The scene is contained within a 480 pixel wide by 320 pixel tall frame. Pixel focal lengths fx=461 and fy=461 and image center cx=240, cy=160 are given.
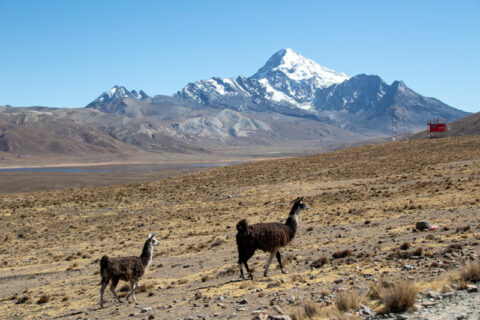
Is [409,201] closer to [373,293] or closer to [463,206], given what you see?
[463,206]

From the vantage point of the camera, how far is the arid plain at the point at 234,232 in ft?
37.7

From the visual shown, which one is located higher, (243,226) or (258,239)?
(243,226)

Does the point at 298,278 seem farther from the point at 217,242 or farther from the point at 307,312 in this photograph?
the point at 217,242

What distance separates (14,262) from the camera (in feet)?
75.7

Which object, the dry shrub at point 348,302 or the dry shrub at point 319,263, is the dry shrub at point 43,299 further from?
the dry shrub at point 348,302

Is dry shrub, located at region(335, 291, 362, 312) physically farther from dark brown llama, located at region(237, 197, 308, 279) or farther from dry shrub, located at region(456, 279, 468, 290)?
dark brown llama, located at region(237, 197, 308, 279)

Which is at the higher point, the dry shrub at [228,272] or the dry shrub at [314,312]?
the dry shrub at [314,312]

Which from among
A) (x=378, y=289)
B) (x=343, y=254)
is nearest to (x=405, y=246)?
(x=343, y=254)

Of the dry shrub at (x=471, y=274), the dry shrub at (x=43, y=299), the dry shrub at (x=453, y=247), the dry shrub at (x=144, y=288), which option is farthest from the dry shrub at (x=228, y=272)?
the dry shrub at (x=471, y=274)

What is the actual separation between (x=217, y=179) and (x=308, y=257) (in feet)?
130

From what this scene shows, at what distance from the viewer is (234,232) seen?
2453 cm

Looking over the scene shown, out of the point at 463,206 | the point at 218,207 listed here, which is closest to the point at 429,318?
the point at 463,206

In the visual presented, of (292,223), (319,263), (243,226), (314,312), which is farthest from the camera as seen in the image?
(292,223)

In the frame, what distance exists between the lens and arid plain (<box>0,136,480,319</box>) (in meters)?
11.5
